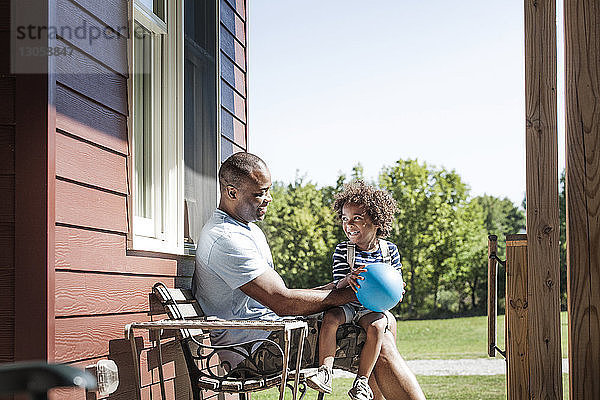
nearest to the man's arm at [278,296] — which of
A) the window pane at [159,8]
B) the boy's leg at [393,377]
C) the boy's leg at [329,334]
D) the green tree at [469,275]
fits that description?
the boy's leg at [329,334]

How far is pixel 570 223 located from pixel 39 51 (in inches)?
66.0

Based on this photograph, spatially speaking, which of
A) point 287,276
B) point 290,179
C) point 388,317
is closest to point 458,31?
point 290,179

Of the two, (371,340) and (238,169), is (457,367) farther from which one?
(238,169)

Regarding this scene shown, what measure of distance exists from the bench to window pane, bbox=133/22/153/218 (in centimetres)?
Result: 40

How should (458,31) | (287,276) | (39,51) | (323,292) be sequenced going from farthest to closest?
(458,31) → (287,276) → (323,292) → (39,51)

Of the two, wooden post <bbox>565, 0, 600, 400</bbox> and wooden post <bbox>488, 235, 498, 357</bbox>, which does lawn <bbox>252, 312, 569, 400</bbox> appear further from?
wooden post <bbox>565, 0, 600, 400</bbox>

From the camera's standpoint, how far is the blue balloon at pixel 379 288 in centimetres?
331

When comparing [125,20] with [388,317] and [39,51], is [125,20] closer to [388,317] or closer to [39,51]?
[39,51]

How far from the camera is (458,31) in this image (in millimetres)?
25875

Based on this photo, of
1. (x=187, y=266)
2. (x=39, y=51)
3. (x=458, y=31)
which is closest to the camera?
(x=39, y=51)

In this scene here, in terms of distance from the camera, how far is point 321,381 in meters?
3.07

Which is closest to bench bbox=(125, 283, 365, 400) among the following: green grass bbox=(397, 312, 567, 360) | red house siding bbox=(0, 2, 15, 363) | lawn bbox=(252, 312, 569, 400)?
red house siding bbox=(0, 2, 15, 363)

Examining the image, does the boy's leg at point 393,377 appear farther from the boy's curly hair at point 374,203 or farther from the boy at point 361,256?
the boy's curly hair at point 374,203

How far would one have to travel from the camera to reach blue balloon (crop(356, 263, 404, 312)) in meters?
3.31
